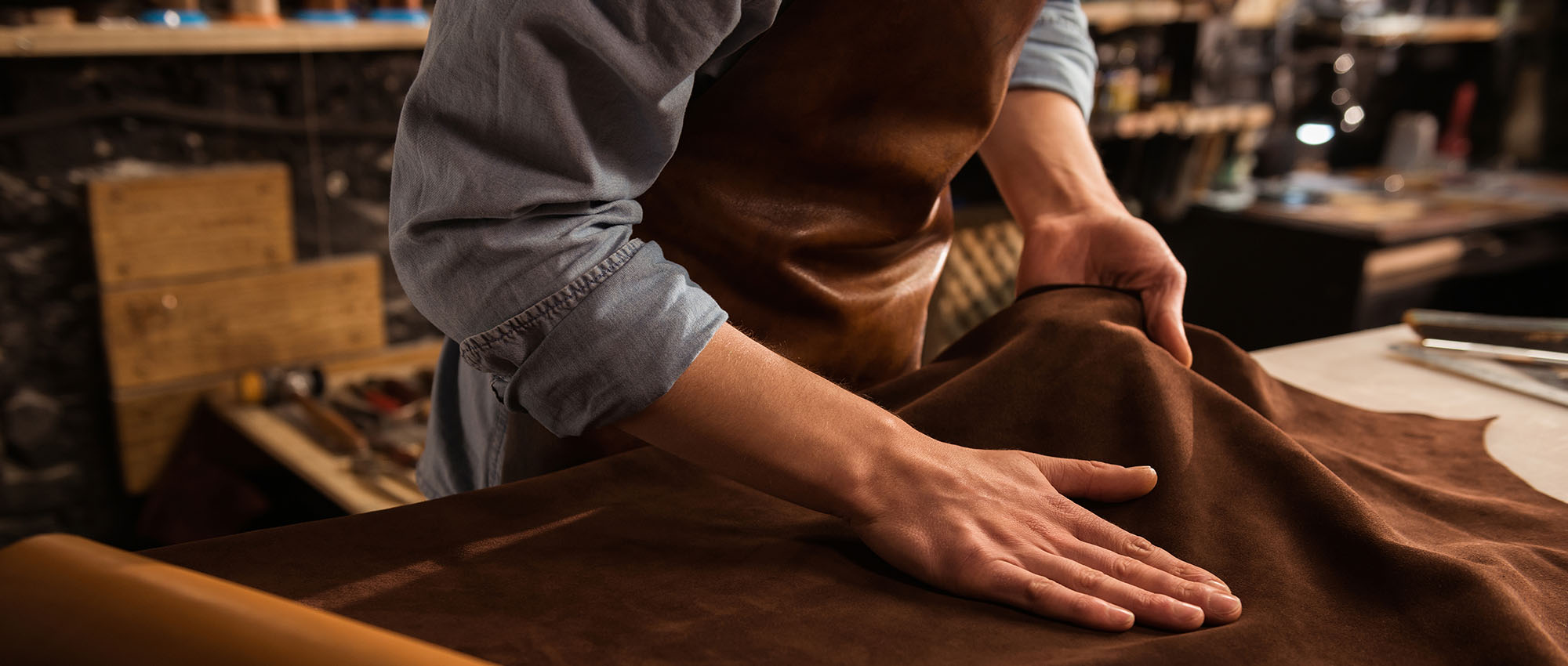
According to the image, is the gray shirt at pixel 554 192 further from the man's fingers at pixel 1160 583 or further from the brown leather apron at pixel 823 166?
the man's fingers at pixel 1160 583

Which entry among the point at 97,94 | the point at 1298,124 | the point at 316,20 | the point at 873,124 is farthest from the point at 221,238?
the point at 1298,124

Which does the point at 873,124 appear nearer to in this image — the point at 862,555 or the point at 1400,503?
the point at 862,555

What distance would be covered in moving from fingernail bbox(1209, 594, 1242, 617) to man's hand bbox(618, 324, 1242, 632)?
0.5 inches

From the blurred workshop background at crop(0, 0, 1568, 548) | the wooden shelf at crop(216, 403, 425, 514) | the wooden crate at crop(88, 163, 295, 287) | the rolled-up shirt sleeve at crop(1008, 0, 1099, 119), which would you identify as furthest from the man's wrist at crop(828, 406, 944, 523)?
the wooden crate at crop(88, 163, 295, 287)

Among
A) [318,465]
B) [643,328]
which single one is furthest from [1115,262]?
[318,465]

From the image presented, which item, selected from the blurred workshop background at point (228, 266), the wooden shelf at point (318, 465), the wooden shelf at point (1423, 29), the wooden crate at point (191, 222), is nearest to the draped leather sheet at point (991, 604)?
the wooden shelf at point (318, 465)

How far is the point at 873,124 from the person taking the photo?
101cm

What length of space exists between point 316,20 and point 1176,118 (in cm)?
279

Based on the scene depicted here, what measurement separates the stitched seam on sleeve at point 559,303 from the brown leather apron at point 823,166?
8.0 inches

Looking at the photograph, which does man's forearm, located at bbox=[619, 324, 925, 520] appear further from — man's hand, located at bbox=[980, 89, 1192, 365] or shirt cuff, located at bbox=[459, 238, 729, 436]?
man's hand, located at bbox=[980, 89, 1192, 365]

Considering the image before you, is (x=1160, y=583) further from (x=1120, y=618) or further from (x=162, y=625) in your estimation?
(x=162, y=625)

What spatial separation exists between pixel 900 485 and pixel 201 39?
2149mm

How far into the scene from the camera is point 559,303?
76 cm

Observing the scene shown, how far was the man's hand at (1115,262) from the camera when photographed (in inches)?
44.1
